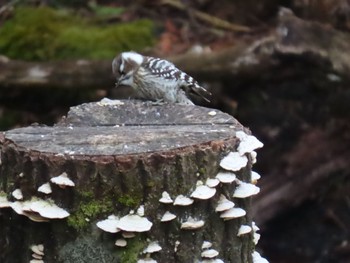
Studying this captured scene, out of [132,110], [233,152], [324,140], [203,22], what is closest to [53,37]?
[203,22]

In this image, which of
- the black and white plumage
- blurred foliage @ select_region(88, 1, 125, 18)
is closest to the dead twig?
blurred foliage @ select_region(88, 1, 125, 18)

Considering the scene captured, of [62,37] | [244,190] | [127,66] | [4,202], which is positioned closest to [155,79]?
[127,66]

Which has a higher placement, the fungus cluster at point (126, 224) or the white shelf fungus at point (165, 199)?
the white shelf fungus at point (165, 199)

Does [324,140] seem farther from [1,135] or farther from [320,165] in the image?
[1,135]

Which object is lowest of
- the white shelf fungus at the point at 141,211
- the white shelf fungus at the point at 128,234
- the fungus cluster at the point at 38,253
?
the fungus cluster at the point at 38,253

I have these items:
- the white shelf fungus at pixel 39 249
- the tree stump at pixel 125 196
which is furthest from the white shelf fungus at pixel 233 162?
the white shelf fungus at pixel 39 249

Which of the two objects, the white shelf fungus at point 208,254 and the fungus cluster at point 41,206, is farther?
the white shelf fungus at point 208,254

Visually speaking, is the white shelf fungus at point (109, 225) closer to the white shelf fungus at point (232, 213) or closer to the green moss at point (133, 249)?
the green moss at point (133, 249)
